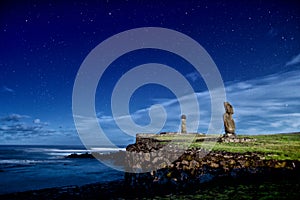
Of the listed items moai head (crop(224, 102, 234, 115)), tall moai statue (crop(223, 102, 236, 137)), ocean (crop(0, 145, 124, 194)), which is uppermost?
moai head (crop(224, 102, 234, 115))

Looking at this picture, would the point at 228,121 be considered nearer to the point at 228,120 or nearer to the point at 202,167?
the point at 228,120

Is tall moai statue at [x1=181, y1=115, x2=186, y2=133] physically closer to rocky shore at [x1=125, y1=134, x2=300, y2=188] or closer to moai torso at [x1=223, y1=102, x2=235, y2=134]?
moai torso at [x1=223, y1=102, x2=235, y2=134]

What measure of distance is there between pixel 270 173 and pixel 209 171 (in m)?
2.80

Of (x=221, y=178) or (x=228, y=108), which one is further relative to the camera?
(x=228, y=108)

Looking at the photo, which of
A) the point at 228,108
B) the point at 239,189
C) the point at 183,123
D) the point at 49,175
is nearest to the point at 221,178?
the point at 239,189

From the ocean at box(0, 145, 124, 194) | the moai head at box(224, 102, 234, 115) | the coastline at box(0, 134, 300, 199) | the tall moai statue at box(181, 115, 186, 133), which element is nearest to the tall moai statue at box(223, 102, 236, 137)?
the moai head at box(224, 102, 234, 115)

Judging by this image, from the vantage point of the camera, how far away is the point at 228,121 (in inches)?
966

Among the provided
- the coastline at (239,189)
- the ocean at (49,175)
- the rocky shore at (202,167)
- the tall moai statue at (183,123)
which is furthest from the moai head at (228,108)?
the tall moai statue at (183,123)

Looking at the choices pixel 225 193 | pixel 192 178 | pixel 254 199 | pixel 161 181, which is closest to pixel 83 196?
pixel 161 181

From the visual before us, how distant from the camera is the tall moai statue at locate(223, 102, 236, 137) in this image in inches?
958

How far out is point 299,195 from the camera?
8.02 meters

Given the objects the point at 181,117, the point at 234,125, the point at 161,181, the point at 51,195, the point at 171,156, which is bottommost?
the point at 51,195

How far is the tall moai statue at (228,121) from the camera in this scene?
79.8 feet

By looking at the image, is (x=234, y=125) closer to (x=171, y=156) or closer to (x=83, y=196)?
(x=171, y=156)
